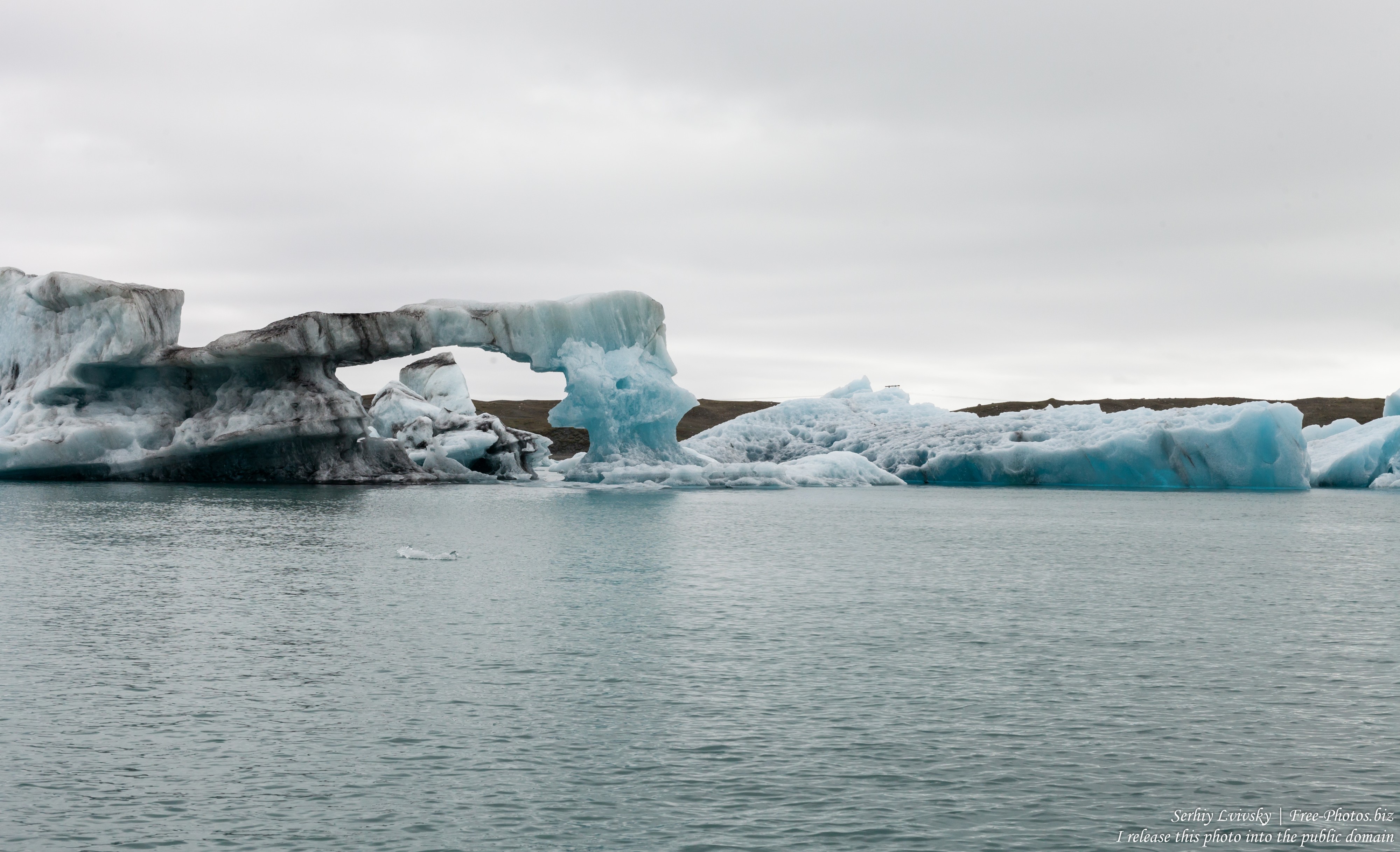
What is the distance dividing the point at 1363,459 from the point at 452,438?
1540 inches

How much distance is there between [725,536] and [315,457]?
23254mm

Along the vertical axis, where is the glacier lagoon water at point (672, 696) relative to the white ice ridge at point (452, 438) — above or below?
below

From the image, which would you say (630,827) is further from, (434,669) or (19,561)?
(19,561)

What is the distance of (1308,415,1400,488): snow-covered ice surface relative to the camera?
168 feet

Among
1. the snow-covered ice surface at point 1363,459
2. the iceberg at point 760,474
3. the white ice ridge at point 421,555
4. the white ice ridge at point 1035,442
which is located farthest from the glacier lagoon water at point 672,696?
the snow-covered ice surface at point 1363,459

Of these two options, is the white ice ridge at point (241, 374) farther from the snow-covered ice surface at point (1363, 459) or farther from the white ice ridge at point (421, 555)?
the snow-covered ice surface at point (1363, 459)

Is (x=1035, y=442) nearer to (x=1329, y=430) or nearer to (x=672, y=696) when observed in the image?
(x=1329, y=430)

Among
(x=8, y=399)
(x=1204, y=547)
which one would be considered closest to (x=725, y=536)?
(x=1204, y=547)

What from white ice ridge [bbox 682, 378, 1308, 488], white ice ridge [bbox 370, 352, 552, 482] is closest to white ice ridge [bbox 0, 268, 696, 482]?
white ice ridge [bbox 370, 352, 552, 482]

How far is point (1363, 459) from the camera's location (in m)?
52.4

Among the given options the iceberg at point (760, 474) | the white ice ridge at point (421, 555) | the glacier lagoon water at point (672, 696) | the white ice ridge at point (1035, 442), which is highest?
the white ice ridge at point (1035, 442)

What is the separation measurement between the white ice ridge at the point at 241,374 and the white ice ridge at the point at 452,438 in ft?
22.1

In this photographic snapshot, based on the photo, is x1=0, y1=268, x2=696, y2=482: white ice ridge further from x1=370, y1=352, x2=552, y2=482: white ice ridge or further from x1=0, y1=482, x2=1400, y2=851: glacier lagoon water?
x1=0, y1=482, x2=1400, y2=851: glacier lagoon water

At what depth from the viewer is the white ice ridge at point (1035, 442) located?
46.2 m
